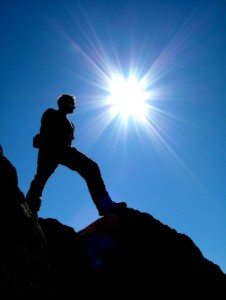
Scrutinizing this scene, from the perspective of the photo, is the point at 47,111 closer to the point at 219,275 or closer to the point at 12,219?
the point at 12,219

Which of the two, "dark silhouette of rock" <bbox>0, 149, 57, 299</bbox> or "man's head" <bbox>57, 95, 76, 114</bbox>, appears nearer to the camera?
"dark silhouette of rock" <bbox>0, 149, 57, 299</bbox>

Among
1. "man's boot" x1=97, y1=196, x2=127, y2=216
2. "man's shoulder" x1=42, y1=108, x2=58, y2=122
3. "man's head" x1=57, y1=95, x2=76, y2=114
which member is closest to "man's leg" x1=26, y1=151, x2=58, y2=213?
"man's shoulder" x1=42, y1=108, x2=58, y2=122

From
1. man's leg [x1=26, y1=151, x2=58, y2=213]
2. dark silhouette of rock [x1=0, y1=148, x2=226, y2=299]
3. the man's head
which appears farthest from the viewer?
the man's head

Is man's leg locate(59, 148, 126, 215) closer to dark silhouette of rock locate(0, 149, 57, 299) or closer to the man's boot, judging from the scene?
the man's boot

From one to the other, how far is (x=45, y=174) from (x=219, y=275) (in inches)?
227

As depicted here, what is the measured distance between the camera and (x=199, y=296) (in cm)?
632

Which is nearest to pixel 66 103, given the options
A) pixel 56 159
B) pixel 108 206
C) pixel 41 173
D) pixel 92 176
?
pixel 56 159

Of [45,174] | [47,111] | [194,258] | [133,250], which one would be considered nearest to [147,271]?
[133,250]

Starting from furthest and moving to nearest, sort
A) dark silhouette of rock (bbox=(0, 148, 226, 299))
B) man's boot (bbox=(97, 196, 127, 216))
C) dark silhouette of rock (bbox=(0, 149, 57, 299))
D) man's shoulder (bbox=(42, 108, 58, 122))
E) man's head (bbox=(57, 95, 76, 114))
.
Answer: man's head (bbox=(57, 95, 76, 114)) → man's shoulder (bbox=(42, 108, 58, 122)) → man's boot (bbox=(97, 196, 127, 216)) → dark silhouette of rock (bbox=(0, 148, 226, 299)) → dark silhouette of rock (bbox=(0, 149, 57, 299))

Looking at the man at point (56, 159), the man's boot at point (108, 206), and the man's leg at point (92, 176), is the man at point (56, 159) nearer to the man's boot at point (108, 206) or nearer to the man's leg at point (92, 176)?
the man's leg at point (92, 176)

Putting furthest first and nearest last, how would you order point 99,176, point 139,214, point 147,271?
point 139,214 → point 99,176 → point 147,271

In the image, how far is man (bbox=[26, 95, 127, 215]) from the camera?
6957 mm

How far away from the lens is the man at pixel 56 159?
22.8 feet

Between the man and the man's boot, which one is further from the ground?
the man
